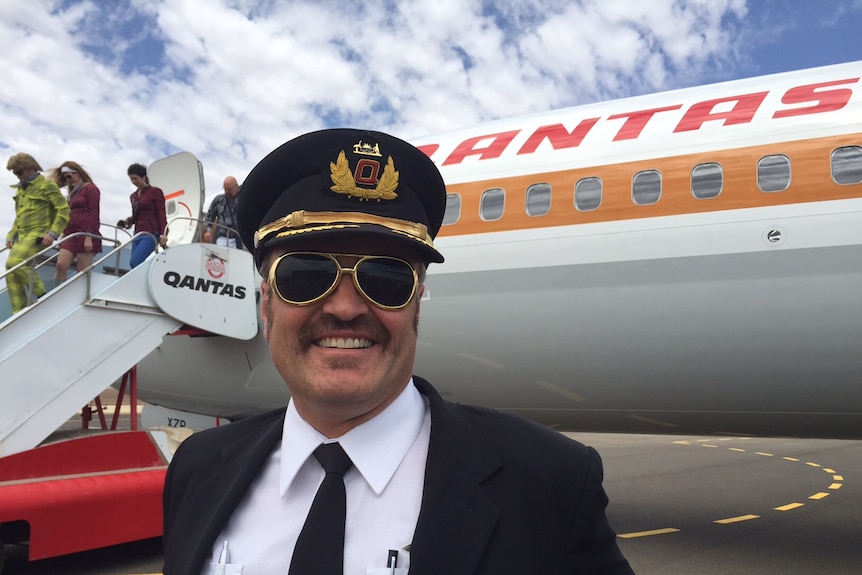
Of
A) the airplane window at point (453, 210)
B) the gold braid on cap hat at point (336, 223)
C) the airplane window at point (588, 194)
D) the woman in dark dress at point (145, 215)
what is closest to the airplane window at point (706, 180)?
the airplane window at point (588, 194)

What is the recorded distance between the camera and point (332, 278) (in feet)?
5.08

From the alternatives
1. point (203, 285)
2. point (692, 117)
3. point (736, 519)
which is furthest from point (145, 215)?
point (736, 519)

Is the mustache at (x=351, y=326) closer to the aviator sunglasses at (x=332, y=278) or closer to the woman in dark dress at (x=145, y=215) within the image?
the aviator sunglasses at (x=332, y=278)

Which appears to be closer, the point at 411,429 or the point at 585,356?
the point at 411,429

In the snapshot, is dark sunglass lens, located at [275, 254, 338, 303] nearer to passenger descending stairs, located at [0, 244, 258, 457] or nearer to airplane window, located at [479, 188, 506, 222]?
airplane window, located at [479, 188, 506, 222]

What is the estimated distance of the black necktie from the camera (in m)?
1.36

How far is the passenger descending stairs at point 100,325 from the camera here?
5938 mm

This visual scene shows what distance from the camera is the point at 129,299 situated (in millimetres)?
6680

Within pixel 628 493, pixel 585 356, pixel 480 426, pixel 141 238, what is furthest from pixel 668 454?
pixel 480 426

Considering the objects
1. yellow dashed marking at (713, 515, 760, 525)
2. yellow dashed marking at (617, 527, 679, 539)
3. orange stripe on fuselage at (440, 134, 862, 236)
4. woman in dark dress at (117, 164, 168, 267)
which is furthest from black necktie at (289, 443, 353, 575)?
yellow dashed marking at (713, 515, 760, 525)

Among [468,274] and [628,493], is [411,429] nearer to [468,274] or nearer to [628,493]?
[468,274]

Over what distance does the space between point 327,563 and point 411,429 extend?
0.36 metres

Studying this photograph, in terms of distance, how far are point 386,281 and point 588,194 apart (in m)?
4.97

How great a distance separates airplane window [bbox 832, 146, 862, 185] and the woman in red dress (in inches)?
265
